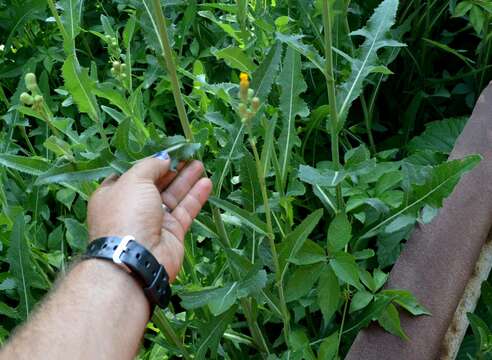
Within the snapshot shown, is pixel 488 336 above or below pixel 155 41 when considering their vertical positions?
below

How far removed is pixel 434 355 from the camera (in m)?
1.35

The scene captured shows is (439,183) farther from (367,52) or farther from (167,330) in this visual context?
(167,330)

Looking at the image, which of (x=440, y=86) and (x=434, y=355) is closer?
(x=434, y=355)

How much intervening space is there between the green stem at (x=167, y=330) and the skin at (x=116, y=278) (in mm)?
128

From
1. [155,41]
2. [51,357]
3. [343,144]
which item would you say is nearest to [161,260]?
[51,357]

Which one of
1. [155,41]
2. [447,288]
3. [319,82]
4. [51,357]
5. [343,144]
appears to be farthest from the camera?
[319,82]

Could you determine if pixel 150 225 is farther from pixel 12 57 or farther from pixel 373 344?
pixel 12 57

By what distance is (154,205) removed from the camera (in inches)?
50.6

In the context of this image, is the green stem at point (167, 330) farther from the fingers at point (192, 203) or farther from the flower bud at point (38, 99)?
the flower bud at point (38, 99)

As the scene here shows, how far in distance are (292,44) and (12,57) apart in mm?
1420

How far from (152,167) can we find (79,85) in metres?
0.25

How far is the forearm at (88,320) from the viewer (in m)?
1.12

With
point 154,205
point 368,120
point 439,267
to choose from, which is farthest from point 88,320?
point 368,120

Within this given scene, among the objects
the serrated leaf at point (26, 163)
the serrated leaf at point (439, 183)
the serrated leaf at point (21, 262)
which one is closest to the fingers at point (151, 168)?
the serrated leaf at point (26, 163)
